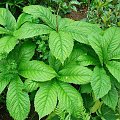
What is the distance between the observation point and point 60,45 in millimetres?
2275

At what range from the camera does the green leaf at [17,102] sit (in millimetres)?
2299

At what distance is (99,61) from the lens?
8.13 ft

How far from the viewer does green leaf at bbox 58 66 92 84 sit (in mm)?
2303

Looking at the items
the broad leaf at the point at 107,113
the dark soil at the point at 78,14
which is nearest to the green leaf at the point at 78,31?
the broad leaf at the point at 107,113

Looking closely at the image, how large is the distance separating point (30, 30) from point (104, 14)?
117cm

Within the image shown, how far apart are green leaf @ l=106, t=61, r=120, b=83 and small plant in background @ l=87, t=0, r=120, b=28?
80 cm

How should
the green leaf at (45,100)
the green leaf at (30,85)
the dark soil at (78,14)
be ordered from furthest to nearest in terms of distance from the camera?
the dark soil at (78,14), the green leaf at (30,85), the green leaf at (45,100)

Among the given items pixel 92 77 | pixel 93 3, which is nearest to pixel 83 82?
pixel 92 77

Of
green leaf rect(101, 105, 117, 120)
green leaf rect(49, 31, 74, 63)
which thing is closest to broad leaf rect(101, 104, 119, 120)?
green leaf rect(101, 105, 117, 120)

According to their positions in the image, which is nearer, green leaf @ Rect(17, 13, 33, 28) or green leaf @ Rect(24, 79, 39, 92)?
green leaf @ Rect(24, 79, 39, 92)

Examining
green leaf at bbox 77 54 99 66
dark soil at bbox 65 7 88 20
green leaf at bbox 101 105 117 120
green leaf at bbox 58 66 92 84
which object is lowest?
green leaf at bbox 101 105 117 120

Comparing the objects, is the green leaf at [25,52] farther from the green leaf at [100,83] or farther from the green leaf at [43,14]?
the green leaf at [100,83]

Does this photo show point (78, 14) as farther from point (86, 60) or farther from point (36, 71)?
point (36, 71)

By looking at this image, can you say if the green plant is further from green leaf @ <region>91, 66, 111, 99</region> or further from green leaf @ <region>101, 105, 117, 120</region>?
green leaf @ <region>101, 105, 117, 120</region>
